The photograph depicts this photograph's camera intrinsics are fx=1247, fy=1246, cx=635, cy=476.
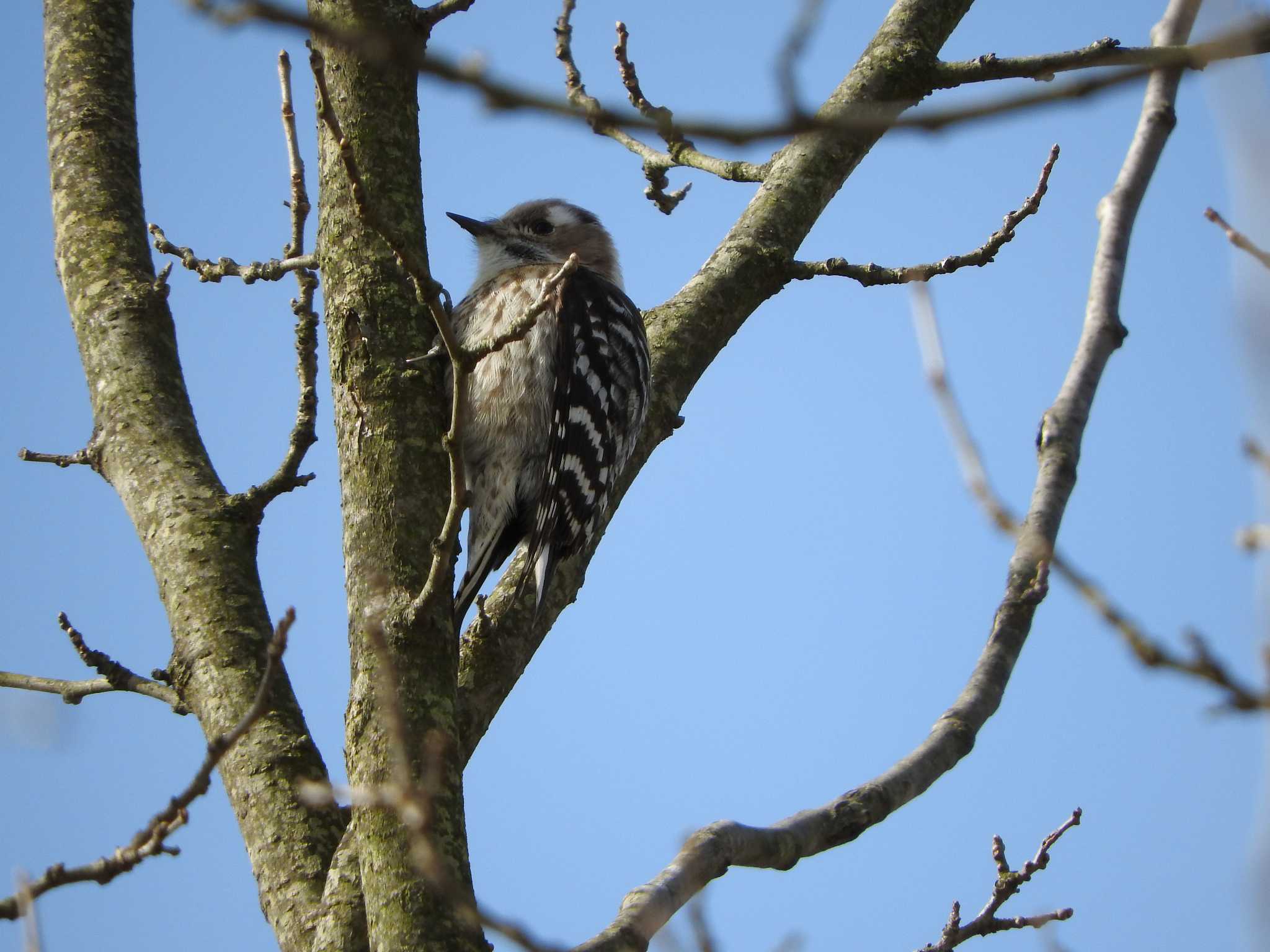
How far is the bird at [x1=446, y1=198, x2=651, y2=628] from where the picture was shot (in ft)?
14.8

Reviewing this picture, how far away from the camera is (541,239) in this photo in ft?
20.5

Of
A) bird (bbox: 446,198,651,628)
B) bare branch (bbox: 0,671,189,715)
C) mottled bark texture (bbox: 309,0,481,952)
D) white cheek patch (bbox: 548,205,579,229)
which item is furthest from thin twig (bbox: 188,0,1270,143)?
white cheek patch (bbox: 548,205,579,229)

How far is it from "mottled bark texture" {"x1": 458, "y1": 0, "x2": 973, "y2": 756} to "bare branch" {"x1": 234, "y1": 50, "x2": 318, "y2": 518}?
1056 millimetres

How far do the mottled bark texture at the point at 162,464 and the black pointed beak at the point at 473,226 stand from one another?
6.51 ft

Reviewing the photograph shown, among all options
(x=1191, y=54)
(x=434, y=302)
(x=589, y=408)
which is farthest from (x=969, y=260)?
(x=1191, y=54)

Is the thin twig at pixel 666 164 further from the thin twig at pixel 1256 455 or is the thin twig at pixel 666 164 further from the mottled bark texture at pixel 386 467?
the thin twig at pixel 1256 455

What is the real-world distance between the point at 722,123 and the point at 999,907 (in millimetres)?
2908

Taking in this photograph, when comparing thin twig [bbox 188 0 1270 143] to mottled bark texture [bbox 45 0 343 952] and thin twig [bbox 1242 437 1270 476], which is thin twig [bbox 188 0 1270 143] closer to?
thin twig [bbox 1242 437 1270 476]

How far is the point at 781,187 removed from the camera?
14.8 feet

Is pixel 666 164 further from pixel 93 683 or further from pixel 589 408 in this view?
pixel 93 683

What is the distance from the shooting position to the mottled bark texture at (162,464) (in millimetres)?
3047

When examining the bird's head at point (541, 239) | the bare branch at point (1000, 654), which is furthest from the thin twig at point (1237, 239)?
the bird's head at point (541, 239)

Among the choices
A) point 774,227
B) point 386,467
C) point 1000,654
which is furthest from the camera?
point 774,227

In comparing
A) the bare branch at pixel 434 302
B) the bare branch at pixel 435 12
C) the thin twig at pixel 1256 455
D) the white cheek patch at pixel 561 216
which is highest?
the white cheek patch at pixel 561 216
